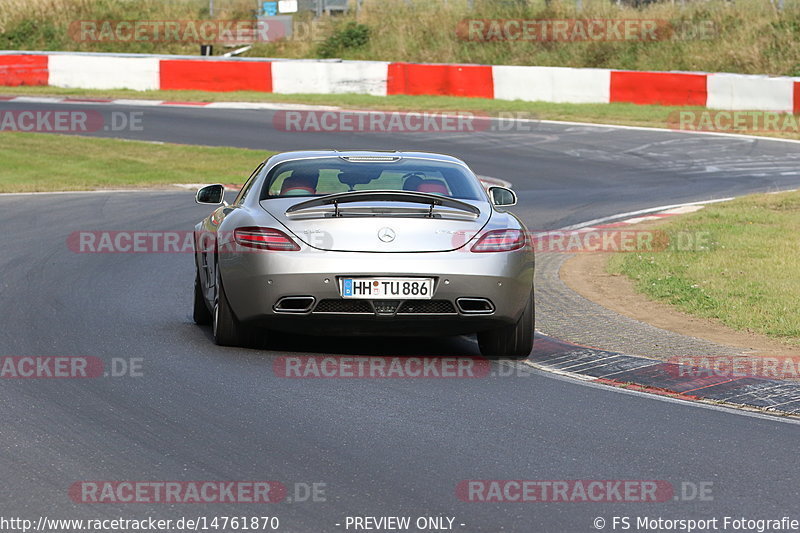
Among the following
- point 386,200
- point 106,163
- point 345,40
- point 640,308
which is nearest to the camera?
point 386,200

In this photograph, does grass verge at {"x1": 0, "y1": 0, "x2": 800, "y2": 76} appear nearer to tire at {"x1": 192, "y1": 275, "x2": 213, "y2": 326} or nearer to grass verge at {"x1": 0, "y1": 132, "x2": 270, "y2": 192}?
grass verge at {"x1": 0, "y1": 132, "x2": 270, "y2": 192}

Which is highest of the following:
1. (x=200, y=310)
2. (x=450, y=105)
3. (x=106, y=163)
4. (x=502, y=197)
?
(x=502, y=197)

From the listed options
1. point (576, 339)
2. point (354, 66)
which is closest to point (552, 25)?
point (354, 66)

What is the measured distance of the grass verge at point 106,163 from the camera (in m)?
22.7

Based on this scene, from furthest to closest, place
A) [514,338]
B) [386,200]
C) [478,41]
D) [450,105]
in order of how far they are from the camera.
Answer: [478,41] → [450,105] → [514,338] → [386,200]

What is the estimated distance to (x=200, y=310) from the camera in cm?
1003

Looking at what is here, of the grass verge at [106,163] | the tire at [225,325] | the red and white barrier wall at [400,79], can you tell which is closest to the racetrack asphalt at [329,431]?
the tire at [225,325]

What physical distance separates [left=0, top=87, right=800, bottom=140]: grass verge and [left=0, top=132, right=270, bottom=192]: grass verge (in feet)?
28.0

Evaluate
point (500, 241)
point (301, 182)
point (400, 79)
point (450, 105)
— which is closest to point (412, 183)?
point (301, 182)

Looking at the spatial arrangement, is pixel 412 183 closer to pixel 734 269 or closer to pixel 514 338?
pixel 514 338

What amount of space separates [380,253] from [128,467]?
2.70 meters

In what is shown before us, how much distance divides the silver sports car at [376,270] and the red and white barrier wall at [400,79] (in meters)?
23.4

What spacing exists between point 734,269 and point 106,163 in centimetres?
1509

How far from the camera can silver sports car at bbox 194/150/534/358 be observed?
8.30 metres
